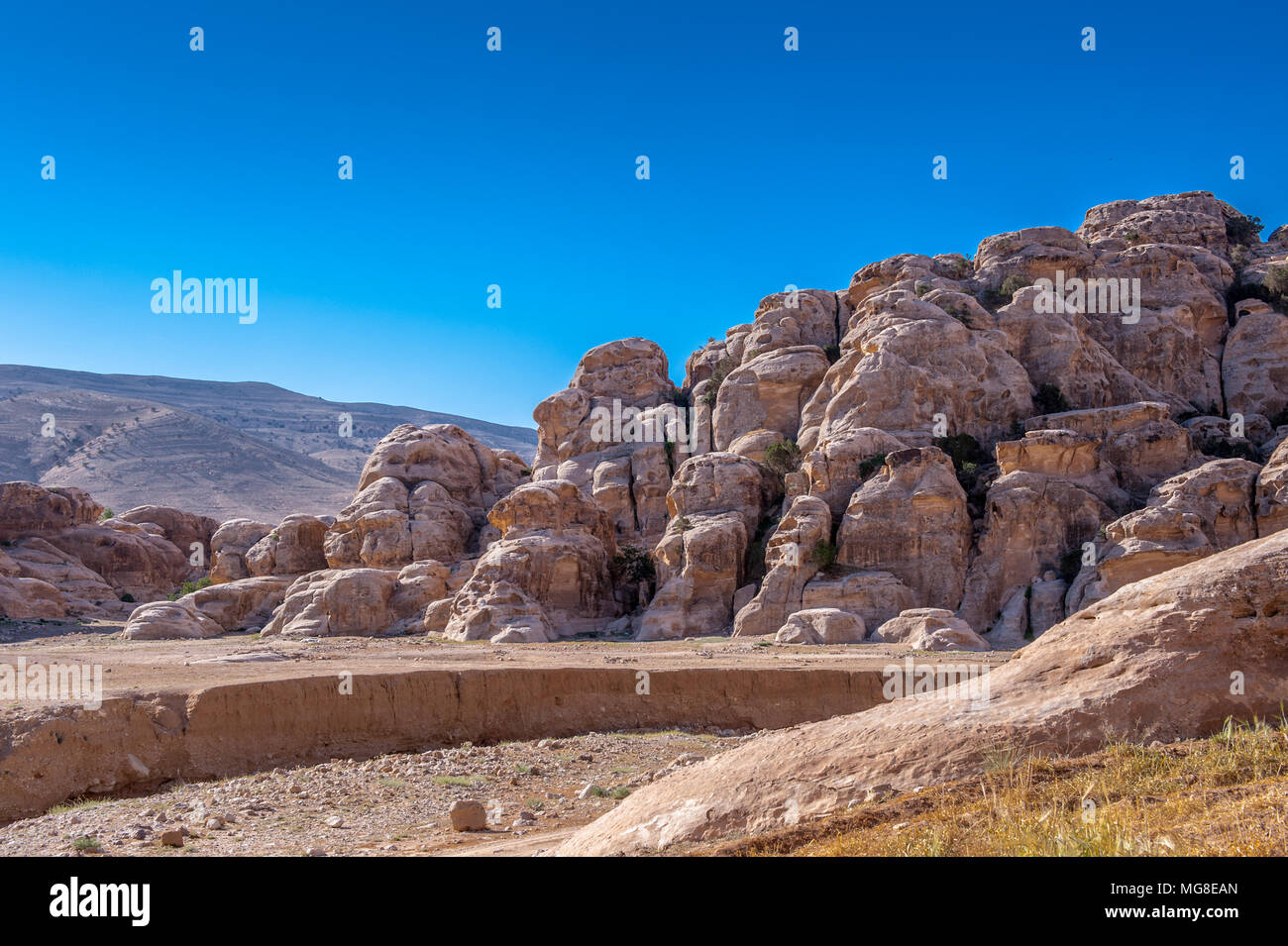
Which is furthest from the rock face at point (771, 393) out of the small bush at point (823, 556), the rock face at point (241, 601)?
the rock face at point (241, 601)

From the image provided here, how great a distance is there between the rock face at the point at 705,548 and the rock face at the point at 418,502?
1063 centimetres

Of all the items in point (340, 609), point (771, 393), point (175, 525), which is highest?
point (771, 393)

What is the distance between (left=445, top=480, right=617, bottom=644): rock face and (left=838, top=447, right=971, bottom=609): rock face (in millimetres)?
9636

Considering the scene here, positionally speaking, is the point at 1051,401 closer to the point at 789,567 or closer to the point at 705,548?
the point at 789,567

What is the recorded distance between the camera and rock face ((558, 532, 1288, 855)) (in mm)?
8445

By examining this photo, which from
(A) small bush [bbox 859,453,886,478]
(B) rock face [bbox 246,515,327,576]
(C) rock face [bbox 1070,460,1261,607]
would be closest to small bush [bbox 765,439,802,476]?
(A) small bush [bbox 859,453,886,478]

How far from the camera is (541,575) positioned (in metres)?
35.3

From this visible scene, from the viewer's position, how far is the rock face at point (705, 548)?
3444 centimetres

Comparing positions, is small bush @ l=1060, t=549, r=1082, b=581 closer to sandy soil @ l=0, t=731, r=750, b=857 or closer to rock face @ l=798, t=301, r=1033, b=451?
rock face @ l=798, t=301, r=1033, b=451

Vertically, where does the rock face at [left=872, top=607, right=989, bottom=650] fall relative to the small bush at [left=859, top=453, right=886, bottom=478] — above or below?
below

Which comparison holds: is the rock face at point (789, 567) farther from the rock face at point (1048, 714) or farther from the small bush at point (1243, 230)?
the small bush at point (1243, 230)

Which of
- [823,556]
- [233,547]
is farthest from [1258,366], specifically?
[233,547]

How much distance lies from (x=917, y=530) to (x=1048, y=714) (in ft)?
79.8
